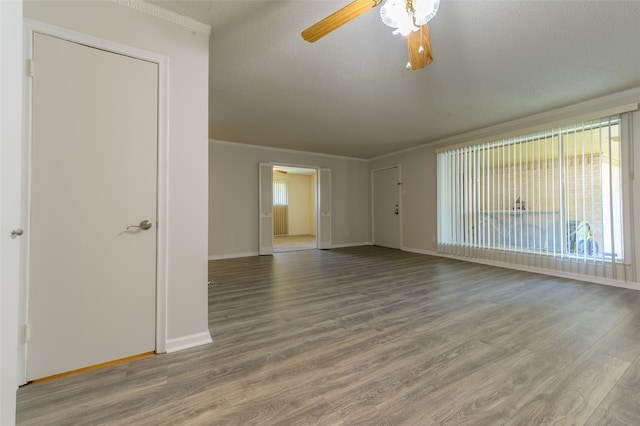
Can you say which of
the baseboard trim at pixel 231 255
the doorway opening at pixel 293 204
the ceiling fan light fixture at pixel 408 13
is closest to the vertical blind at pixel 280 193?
the doorway opening at pixel 293 204

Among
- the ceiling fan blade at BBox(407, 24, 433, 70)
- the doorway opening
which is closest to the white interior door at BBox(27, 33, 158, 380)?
the ceiling fan blade at BBox(407, 24, 433, 70)

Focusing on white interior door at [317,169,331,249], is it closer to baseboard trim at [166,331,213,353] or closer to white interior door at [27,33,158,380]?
baseboard trim at [166,331,213,353]

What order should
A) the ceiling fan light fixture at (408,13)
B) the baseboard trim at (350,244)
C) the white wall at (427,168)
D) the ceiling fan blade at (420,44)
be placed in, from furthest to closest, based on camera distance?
1. the baseboard trim at (350,244)
2. the white wall at (427,168)
3. the ceiling fan blade at (420,44)
4. the ceiling fan light fixture at (408,13)

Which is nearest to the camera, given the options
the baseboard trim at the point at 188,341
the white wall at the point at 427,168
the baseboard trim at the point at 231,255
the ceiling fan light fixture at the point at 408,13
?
the ceiling fan light fixture at the point at 408,13

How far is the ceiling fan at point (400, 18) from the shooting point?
141 centimetres

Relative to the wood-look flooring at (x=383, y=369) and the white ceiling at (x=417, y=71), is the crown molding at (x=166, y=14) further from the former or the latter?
the wood-look flooring at (x=383, y=369)

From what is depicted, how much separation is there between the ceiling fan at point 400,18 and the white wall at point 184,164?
92 cm

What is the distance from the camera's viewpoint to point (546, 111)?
3.74 meters

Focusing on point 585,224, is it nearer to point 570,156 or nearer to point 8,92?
point 570,156

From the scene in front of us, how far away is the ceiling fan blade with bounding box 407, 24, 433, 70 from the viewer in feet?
5.51

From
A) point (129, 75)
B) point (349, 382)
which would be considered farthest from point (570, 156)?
point (129, 75)

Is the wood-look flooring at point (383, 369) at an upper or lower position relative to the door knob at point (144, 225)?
lower

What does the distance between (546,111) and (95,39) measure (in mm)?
5193

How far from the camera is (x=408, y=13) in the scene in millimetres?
1537
